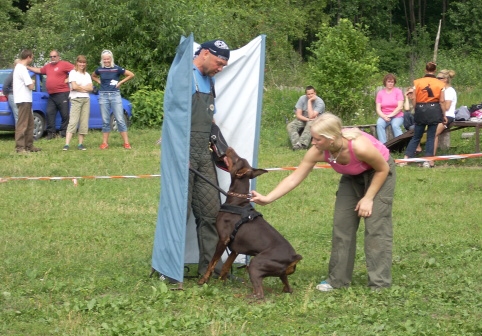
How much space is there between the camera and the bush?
1958cm

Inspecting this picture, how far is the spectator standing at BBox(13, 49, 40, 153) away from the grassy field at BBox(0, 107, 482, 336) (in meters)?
2.05

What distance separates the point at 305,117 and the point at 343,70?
3.48 meters

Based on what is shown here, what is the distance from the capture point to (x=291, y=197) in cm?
1138

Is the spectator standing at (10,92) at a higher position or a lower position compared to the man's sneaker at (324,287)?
lower

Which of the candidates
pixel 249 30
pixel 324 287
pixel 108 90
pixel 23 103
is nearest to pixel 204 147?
pixel 324 287

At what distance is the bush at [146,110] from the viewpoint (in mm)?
19578

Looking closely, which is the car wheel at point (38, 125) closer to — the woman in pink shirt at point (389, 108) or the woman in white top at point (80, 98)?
the woman in white top at point (80, 98)

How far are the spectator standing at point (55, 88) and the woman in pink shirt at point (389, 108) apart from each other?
21.1ft

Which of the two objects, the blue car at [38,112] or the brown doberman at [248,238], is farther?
the blue car at [38,112]

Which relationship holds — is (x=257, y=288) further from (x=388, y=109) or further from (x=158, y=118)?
(x=158, y=118)

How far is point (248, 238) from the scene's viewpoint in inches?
257

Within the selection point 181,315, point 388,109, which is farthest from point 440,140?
point 181,315

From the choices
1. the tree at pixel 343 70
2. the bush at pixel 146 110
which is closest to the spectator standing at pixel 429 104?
the tree at pixel 343 70

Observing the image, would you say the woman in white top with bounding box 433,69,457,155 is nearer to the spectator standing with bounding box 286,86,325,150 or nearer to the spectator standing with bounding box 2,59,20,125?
the spectator standing with bounding box 286,86,325,150
